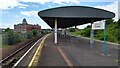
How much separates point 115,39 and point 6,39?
16804 millimetres

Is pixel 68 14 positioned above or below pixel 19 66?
above

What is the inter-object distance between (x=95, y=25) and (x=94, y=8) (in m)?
9.99

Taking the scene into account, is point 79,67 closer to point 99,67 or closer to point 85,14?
point 99,67

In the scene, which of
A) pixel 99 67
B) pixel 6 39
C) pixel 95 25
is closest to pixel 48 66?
pixel 99 67

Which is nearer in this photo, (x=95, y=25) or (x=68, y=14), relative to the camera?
(x=95, y=25)

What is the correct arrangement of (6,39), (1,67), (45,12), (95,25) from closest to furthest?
(1,67) < (95,25) < (45,12) < (6,39)

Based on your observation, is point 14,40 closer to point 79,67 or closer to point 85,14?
point 85,14

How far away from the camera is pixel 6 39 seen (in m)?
32.4

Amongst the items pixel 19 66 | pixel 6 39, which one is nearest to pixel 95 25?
pixel 19 66

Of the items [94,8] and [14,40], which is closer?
[94,8]

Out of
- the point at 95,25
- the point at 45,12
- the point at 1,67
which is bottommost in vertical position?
the point at 1,67

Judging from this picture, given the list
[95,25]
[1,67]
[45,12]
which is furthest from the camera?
[45,12]

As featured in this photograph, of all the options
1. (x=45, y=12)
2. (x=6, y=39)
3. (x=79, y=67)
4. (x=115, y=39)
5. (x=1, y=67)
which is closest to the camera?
(x=79, y=67)

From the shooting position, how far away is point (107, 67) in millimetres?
10953
